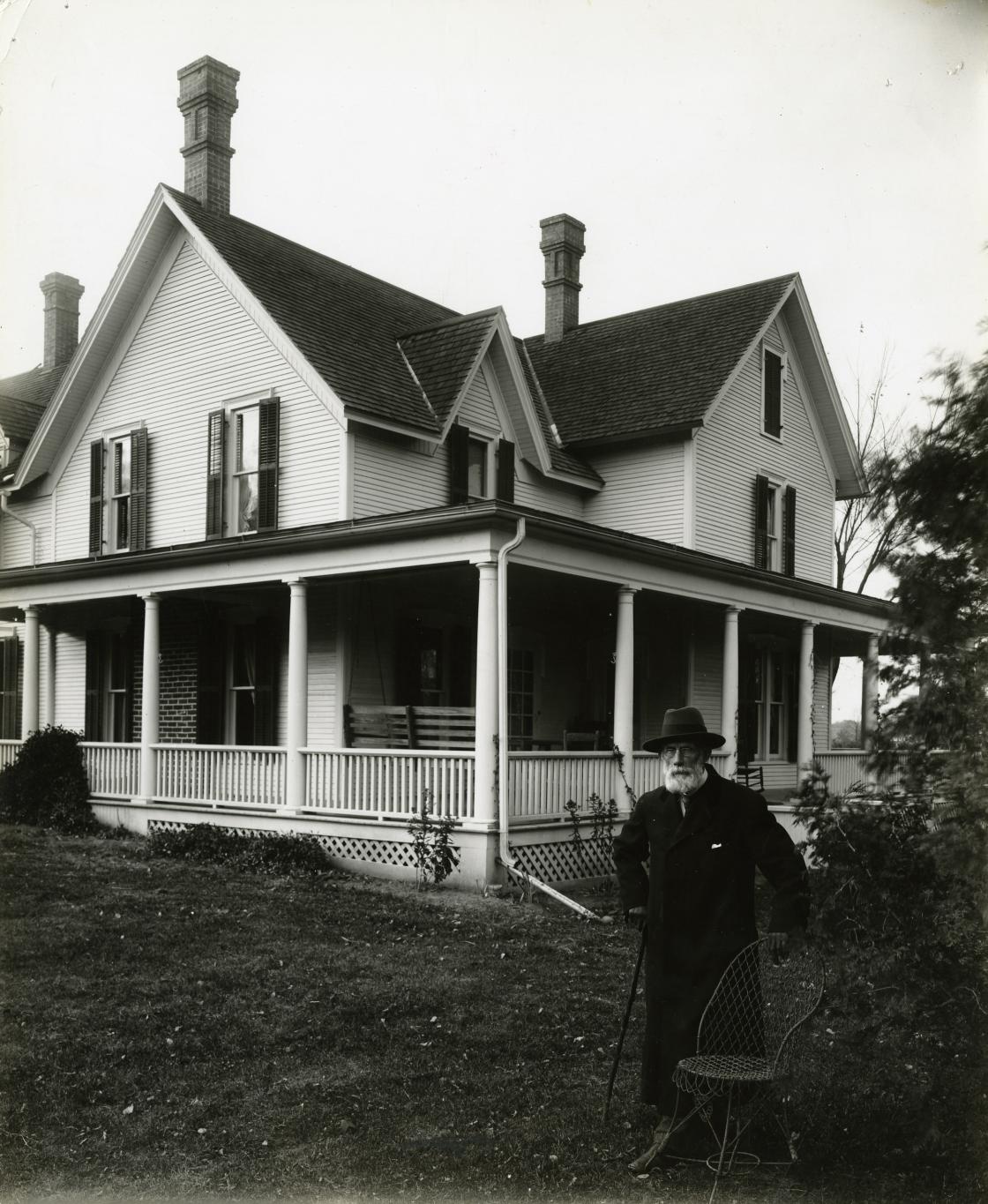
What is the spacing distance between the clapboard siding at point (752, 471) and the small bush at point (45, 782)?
9.76 meters

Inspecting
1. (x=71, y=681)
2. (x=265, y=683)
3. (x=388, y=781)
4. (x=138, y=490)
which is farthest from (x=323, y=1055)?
(x=71, y=681)

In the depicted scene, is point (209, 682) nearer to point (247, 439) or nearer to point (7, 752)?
point (247, 439)

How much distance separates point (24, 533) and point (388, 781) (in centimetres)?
1004

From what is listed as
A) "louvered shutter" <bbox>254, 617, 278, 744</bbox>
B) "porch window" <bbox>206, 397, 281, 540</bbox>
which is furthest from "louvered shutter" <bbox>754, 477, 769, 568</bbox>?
"porch window" <bbox>206, 397, 281, 540</bbox>

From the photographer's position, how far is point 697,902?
17.9ft

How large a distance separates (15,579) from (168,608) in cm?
215

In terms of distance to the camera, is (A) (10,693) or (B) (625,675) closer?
(B) (625,675)

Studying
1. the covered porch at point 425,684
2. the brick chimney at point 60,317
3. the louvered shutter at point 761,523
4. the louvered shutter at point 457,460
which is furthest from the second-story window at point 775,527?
the brick chimney at point 60,317

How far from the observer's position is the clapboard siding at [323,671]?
16203mm

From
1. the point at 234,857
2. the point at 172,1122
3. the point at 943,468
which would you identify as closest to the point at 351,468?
the point at 234,857

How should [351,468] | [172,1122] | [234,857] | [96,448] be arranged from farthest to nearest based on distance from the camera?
[96,448], [351,468], [234,857], [172,1122]

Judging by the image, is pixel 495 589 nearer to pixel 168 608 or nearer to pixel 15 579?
pixel 168 608

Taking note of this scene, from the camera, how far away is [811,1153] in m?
5.32

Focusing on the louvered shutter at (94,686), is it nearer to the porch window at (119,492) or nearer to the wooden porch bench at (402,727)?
the porch window at (119,492)
